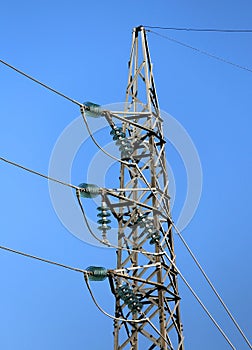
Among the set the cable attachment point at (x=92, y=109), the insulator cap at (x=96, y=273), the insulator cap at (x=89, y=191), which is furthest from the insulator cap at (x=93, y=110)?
the insulator cap at (x=96, y=273)

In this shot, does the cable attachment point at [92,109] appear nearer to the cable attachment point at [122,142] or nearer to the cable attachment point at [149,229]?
the cable attachment point at [122,142]

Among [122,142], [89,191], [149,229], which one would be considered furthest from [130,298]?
[122,142]

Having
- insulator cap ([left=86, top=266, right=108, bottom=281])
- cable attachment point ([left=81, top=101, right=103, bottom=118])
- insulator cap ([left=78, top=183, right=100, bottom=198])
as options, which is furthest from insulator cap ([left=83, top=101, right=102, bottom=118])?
insulator cap ([left=86, top=266, right=108, bottom=281])

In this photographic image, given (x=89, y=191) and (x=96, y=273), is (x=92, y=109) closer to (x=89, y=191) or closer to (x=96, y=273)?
(x=89, y=191)

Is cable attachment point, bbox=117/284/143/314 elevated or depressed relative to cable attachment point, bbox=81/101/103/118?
depressed

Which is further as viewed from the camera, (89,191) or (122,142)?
(122,142)

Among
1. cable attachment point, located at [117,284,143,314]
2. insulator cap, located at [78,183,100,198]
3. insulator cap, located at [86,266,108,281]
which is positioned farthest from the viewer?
cable attachment point, located at [117,284,143,314]

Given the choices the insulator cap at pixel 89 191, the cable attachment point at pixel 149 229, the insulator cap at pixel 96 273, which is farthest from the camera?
the cable attachment point at pixel 149 229

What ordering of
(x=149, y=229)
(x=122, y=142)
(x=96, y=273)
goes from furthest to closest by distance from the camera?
(x=122, y=142) < (x=149, y=229) < (x=96, y=273)

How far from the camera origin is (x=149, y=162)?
2166cm

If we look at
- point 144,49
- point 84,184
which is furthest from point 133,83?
point 84,184

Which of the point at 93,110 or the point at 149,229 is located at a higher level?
the point at 93,110

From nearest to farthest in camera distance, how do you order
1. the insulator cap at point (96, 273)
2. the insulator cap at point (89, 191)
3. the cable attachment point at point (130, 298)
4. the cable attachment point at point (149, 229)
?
the insulator cap at point (96, 273) < the insulator cap at point (89, 191) < the cable attachment point at point (130, 298) < the cable attachment point at point (149, 229)

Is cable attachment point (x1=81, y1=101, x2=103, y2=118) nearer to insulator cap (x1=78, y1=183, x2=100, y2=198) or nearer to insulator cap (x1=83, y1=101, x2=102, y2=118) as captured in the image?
insulator cap (x1=83, y1=101, x2=102, y2=118)
